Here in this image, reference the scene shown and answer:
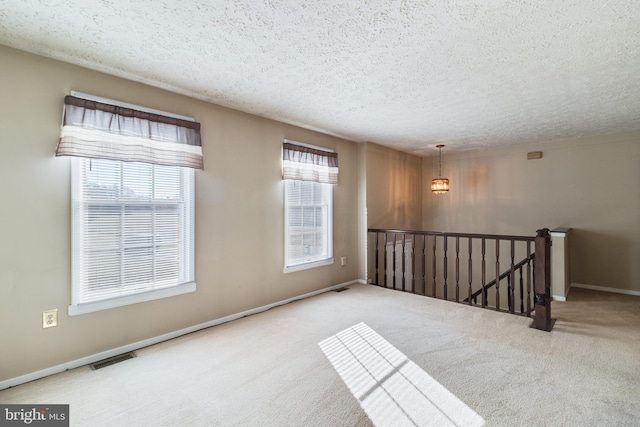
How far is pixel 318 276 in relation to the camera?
174 inches

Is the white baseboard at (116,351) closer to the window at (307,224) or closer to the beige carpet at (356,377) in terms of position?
the beige carpet at (356,377)

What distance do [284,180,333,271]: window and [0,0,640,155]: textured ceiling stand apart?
1.14m

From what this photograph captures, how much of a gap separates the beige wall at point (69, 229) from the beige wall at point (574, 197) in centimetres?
379

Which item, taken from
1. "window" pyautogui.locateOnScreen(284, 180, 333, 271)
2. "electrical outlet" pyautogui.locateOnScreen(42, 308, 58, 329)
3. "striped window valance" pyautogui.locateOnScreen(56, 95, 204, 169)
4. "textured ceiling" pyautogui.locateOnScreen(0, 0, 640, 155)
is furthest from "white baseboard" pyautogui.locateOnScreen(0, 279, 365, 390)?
"textured ceiling" pyautogui.locateOnScreen(0, 0, 640, 155)

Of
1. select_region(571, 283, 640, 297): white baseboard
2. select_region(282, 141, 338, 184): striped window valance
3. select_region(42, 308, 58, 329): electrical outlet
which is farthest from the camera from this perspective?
select_region(571, 283, 640, 297): white baseboard

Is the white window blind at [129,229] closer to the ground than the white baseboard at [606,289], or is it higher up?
higher up

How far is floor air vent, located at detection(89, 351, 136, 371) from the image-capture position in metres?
2.37

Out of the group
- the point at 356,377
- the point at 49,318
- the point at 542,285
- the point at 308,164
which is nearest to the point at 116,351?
the point at 49,318

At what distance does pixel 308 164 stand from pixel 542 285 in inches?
119

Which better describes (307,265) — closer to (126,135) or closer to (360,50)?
(126,135)

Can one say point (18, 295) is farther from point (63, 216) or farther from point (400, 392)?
point (400, 392)

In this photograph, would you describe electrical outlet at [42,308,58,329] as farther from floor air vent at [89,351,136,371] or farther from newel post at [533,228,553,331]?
newel post at [533,228,553,331]

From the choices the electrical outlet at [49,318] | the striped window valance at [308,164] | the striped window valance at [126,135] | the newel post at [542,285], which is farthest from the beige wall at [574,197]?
the electrical outlet at [49,318]

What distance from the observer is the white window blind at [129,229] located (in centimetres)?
241
